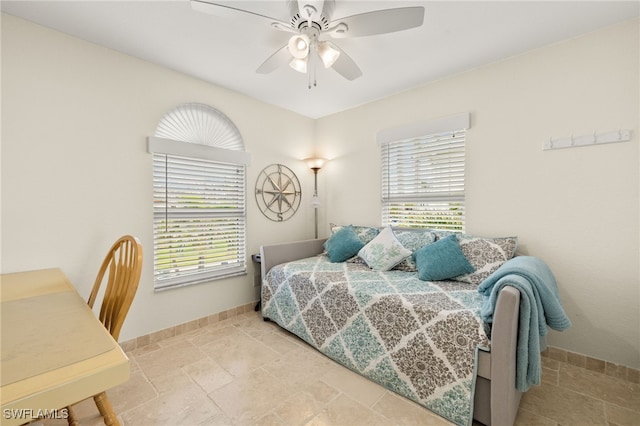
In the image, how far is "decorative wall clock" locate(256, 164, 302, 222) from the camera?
3326 millimetres

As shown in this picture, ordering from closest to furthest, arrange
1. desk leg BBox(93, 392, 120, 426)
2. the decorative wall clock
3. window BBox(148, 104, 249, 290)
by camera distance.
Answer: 1. desk leg BBox(93, 392, 120, 426)
2. window BBox(148, 104, 249, 290)
3. the decorative wall clock

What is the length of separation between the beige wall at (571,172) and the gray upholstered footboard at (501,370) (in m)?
1.17

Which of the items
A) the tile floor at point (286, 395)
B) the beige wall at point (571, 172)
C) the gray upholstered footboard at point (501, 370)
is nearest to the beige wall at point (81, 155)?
the tile floor at point (286, 395)

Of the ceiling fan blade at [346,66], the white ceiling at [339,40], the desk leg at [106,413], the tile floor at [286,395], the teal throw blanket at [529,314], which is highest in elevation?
the white ceiling at [339,40]

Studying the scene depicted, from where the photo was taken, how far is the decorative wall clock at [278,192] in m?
3.33

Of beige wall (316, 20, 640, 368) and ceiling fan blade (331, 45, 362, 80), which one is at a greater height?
ceiling fan blade (331, 45, 362, 80)

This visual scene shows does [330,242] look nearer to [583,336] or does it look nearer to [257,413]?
[257,413]

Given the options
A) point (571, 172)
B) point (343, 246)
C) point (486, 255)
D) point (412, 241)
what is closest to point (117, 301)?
point (343, 246)

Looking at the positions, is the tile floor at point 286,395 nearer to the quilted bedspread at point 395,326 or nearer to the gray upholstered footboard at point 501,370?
the quilted bedspread at point 395,326

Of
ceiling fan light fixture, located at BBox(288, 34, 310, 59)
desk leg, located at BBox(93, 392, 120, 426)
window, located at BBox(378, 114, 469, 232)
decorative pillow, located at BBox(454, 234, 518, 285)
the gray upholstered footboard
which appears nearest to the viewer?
desk leg, located at BBox(93, 392, 120, 426)

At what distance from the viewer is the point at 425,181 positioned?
9.46ft

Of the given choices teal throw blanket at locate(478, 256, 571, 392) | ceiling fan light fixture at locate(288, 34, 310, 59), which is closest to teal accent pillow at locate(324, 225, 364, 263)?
teal throw blanket at locate(478, 256, 571, 392)

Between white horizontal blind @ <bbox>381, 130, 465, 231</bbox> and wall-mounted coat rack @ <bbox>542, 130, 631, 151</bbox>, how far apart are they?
66 centimetres

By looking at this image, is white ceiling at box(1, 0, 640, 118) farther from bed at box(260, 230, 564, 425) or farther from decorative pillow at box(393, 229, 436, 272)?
bed at box(260, 230, 564, 425)
